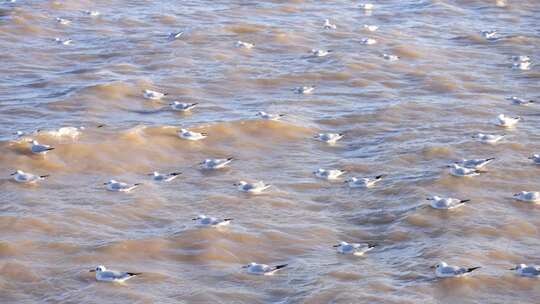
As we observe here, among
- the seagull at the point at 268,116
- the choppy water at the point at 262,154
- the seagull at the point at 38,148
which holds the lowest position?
the choppy water at the point at 262,154

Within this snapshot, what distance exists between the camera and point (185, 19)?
23.8 m

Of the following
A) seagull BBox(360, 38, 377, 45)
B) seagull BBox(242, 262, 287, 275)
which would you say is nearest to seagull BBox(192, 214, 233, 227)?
seagull BBox(242, 262, 287, 275)

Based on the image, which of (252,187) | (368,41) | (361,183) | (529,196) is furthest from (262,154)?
(368,41)

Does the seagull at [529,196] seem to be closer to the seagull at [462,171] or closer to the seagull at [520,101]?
the seagull at [462,171]

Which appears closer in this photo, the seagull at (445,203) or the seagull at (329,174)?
the seagull at (445,203)

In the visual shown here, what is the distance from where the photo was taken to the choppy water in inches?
463

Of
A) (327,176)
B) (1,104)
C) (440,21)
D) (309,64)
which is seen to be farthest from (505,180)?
(440,21)

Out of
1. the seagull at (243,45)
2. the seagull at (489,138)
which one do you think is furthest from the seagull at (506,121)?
the seagull at (243,45)

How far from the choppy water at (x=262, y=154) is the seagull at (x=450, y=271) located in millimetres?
94

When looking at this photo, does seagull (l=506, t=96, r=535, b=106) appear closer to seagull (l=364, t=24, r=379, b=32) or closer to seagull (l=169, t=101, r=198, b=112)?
seagull (l=169, t=101, r=198, b=112)

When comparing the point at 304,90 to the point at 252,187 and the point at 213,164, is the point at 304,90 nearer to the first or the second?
the point at 213,164

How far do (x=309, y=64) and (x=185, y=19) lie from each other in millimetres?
4611

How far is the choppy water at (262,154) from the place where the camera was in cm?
1175

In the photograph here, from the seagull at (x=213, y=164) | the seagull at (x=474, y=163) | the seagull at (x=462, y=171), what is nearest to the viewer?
the seagull at (x=462, y=171)
